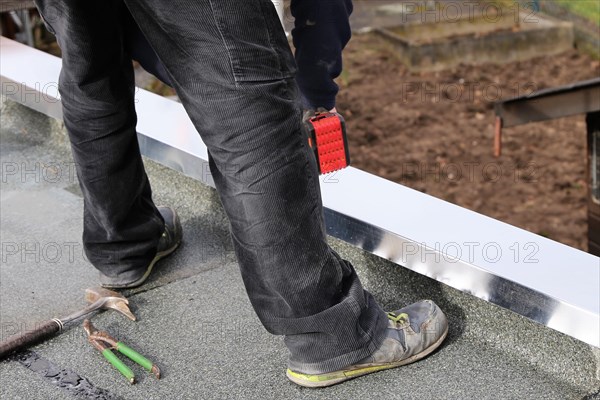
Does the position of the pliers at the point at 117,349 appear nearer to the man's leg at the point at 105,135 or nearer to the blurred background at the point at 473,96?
the man's leg at the point at 105,135

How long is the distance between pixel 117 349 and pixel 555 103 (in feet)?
9.26

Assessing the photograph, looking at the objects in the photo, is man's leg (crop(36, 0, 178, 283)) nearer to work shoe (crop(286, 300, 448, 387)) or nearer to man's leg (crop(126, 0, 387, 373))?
man's leg (crop(126, 0, 387, 373))

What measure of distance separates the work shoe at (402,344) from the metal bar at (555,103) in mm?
2315

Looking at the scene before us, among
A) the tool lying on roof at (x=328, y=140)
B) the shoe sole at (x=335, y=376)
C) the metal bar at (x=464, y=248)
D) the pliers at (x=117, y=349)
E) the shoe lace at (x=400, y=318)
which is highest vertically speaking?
the tool lying on roof at (x=328, y=140)

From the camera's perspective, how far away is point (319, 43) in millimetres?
2639

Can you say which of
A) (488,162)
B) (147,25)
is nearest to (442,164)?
(488,162)

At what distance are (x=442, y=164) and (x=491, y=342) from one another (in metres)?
4.83

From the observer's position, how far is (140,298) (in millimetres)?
2482

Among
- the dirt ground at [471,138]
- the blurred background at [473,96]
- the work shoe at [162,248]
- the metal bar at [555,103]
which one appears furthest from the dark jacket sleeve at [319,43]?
the dirt ground at [471,138]

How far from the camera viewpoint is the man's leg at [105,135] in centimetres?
211

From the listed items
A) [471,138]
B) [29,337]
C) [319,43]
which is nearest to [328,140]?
[319,43]

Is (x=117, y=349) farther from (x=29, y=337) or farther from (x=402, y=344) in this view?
(x=402, y=344)

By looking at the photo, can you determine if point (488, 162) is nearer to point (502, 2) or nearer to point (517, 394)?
point (502, 2)

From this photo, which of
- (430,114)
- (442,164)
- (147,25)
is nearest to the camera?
(147,25)
